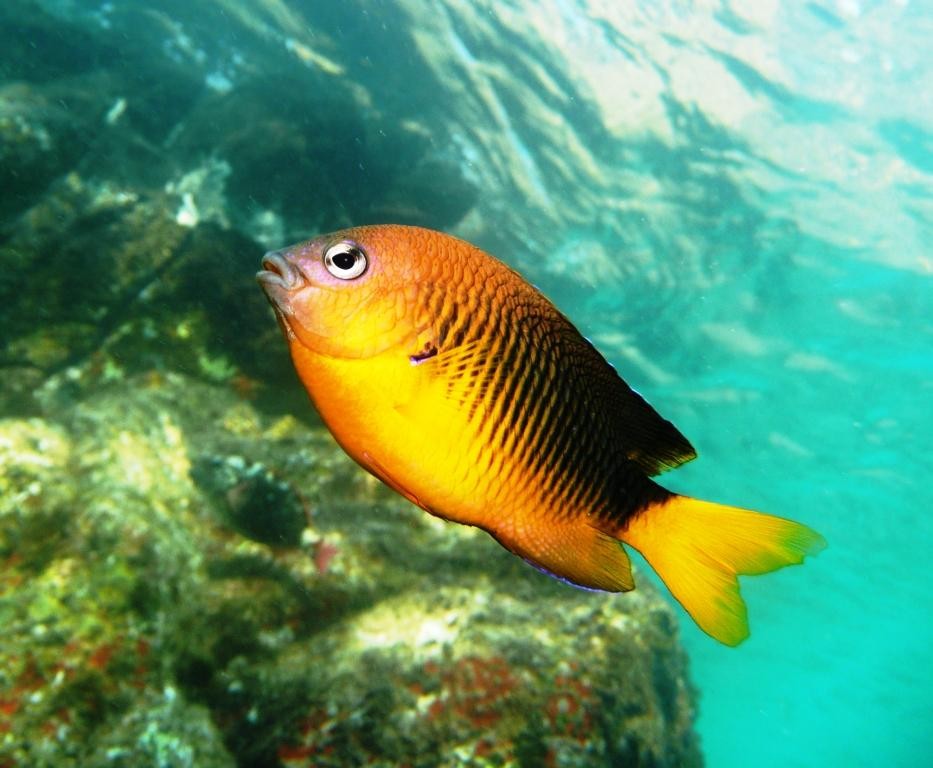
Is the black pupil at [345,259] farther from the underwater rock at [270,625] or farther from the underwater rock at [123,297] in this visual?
the underwater rock at [123,297]

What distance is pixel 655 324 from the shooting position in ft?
55.2

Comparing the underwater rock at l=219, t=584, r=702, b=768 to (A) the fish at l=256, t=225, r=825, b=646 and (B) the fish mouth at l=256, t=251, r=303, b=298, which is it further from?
(B) the fish mouth at l=256, t=251, r=303, b=298

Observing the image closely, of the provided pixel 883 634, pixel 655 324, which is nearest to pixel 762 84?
pixel 655 324

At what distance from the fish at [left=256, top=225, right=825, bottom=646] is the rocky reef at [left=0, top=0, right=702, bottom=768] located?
3.67 m

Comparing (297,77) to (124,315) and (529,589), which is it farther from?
(529,589)

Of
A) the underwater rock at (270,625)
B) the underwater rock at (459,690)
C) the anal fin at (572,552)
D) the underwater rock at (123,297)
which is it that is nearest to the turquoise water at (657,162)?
the underwater rock at (123,297)

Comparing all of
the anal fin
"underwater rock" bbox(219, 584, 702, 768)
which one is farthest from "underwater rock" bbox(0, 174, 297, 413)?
the anal fin

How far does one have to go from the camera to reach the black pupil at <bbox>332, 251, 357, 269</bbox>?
3.34 ft

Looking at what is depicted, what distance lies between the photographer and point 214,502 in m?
5.71

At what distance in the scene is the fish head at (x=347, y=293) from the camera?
951 mm

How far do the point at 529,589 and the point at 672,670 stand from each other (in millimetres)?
2785

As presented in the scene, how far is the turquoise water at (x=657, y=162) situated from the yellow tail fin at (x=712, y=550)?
812cm

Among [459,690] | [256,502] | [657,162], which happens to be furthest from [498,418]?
[657,162]

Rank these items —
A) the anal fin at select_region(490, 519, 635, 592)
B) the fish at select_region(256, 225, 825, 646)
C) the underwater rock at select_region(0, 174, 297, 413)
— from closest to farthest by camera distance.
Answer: the fish at select_region(256, 225, 825, 646) < the anal fin at select_region(490, 519, 635, 592) < the underwater rock at select_region(0, 174, 297, 413)
